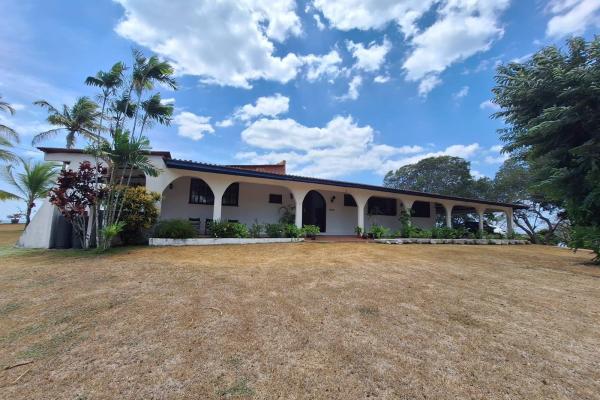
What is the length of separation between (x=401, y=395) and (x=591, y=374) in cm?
196

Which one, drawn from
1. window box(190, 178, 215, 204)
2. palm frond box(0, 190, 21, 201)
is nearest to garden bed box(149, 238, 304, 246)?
window box(190, 178, 215, 204)

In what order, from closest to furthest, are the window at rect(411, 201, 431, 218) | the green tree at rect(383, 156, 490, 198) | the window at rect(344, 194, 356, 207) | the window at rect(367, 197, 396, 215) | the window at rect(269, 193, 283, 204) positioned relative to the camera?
the window at rect(269, 193, 283, 204)
the window at rect(344, 194, 356, 207)
the window at rect(367, 197, 396, 215)
the window at rect(411, 201, 431, 218)
the green tree at rect(383, 156, 490, 198)

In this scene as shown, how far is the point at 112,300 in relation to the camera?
4484 mm

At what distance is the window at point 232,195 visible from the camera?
13713mm

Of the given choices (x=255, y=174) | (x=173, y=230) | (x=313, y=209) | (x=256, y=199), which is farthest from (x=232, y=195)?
(x=313, y=209)

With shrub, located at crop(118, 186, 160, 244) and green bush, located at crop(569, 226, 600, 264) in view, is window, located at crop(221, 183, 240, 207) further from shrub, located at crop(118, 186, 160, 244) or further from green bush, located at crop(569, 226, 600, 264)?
green bush, located at crop(569, 226, 600, 264)

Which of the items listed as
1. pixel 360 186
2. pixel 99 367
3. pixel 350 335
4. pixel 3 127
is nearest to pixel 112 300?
pixel 99 367

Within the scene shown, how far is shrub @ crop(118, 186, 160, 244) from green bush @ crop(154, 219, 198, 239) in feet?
1.04

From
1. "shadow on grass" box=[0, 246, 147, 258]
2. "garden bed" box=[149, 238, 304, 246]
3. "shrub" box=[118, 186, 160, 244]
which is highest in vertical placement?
"shrub" box=[118, 186, 160, 244]

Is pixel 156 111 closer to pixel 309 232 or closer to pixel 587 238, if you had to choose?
pixel 309 232

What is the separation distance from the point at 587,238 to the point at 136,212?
47.6 ft

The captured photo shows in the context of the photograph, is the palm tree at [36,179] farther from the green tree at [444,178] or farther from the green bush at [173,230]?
the green tree at [444,178]

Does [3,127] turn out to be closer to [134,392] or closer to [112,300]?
[112,300]

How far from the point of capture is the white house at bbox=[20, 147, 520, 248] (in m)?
10.5
